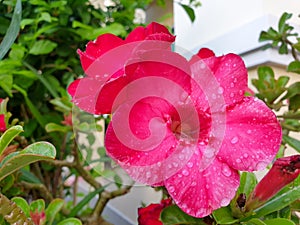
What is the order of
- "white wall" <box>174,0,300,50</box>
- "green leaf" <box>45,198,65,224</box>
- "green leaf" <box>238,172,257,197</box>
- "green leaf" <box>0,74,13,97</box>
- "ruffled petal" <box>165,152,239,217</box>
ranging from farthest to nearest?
"white wall" <box>174,0,300,50</box>, "green leaf" <box>0,74,13,97</box>, "green leaf" <box>45,198,65,224</box>, "green leaf" <box>238,172,257,197</box>, "ruffled petal" <box>165,152,239,217</box>

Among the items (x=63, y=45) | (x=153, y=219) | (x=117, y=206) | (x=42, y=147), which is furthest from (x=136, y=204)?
(x=42, y=147)

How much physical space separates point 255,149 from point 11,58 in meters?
0.82

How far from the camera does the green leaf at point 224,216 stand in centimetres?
43

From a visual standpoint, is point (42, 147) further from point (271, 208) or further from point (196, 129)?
point (271, 208)

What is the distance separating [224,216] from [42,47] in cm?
79

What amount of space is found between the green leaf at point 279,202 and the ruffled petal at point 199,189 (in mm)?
116

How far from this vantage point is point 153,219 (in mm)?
521

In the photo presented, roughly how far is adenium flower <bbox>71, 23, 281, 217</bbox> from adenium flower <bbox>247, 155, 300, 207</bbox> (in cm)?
6

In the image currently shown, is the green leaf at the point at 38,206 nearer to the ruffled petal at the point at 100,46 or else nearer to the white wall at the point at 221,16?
the ruffled petal at the point at 100,46

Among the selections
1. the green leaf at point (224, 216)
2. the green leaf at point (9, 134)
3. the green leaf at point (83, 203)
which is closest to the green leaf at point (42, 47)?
the green leaf at point (83, 203)

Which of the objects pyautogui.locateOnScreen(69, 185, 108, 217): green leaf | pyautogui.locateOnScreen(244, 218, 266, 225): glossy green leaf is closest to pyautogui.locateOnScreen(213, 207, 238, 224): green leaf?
pyautogui.locateOnScreen(244, 218, 266, 225): glossy green leaf

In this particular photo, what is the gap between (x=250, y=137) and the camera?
0.37 m

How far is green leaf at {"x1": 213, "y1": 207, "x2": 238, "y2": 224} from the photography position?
0.43 meters

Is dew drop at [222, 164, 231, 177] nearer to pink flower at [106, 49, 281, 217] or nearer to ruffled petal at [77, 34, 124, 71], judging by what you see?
pink flower at [106, 49, 281, 217]
